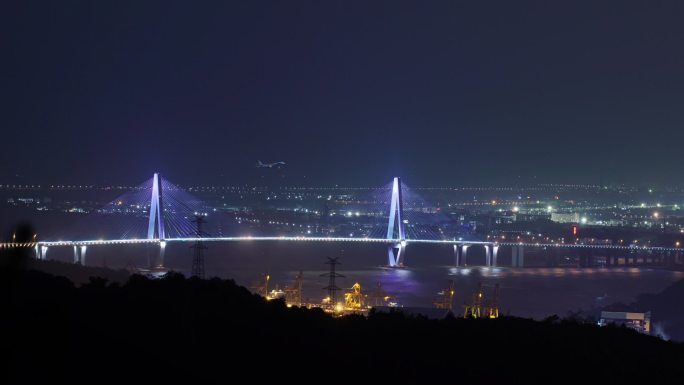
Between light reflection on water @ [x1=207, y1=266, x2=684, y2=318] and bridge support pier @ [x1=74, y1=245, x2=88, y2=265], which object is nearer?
light reflection on water @ [x1=207, y1=266, x2=684, y2=318]

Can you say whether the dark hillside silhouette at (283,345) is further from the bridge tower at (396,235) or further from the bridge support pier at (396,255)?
the bridge tower at (396,235)

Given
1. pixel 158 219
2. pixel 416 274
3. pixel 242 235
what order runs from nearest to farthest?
pixel 416 274, pixel 158 219, pixel 242 235

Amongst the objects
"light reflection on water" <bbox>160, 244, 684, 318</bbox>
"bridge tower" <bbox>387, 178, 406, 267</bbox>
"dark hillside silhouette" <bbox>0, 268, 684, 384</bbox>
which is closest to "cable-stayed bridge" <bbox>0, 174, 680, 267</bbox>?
"bridge tower" <bbox>387, 178, 406, 267</bbox>

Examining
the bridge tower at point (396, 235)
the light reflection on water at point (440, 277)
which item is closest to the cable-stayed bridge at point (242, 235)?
the bridge tower at point (396, 235)

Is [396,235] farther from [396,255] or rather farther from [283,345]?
[283,345]

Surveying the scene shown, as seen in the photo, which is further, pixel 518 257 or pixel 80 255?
pixel 518 257

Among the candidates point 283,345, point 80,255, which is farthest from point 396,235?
point 283,345

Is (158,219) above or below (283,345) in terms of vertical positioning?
above

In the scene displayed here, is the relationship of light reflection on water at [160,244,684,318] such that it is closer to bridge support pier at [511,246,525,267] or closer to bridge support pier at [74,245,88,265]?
bridge support pier at [511,246,525,267]

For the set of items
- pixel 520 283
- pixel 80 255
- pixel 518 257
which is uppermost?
pixel 518 257
